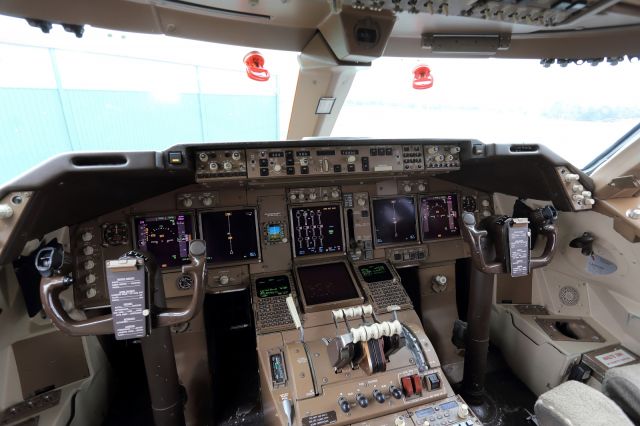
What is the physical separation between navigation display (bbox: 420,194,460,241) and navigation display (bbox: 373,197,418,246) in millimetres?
79

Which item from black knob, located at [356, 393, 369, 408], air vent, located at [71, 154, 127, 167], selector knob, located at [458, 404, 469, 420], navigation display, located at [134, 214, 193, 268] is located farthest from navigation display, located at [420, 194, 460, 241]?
air vent, located at [71, 154, 127, 167]

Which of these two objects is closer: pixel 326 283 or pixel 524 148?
pixel 524 148

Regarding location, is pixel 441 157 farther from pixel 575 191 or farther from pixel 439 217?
pixel 575 191

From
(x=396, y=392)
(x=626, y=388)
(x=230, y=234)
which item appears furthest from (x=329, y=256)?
(x=626, y=388)

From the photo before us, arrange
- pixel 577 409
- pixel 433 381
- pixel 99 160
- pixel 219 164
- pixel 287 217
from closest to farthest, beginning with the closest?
pixel 577 409, pixel 99 160, pixel 433 381, pixel 219 164, pixel 287 217

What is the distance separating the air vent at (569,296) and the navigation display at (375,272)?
1.26 m

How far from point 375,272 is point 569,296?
1395 millimetres

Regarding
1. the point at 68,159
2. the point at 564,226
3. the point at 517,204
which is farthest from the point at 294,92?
the point at 564,226

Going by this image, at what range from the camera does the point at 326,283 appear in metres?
2.05

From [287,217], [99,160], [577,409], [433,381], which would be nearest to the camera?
[577,409]

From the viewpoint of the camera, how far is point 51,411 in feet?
5.38

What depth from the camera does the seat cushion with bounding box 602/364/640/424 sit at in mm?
1368

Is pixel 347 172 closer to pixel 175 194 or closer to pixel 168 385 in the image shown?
pixel 175 194

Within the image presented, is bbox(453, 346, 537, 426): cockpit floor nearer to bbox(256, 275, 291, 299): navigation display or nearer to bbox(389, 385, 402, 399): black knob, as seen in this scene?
bbox(389, 385, 402, 399): black knob
